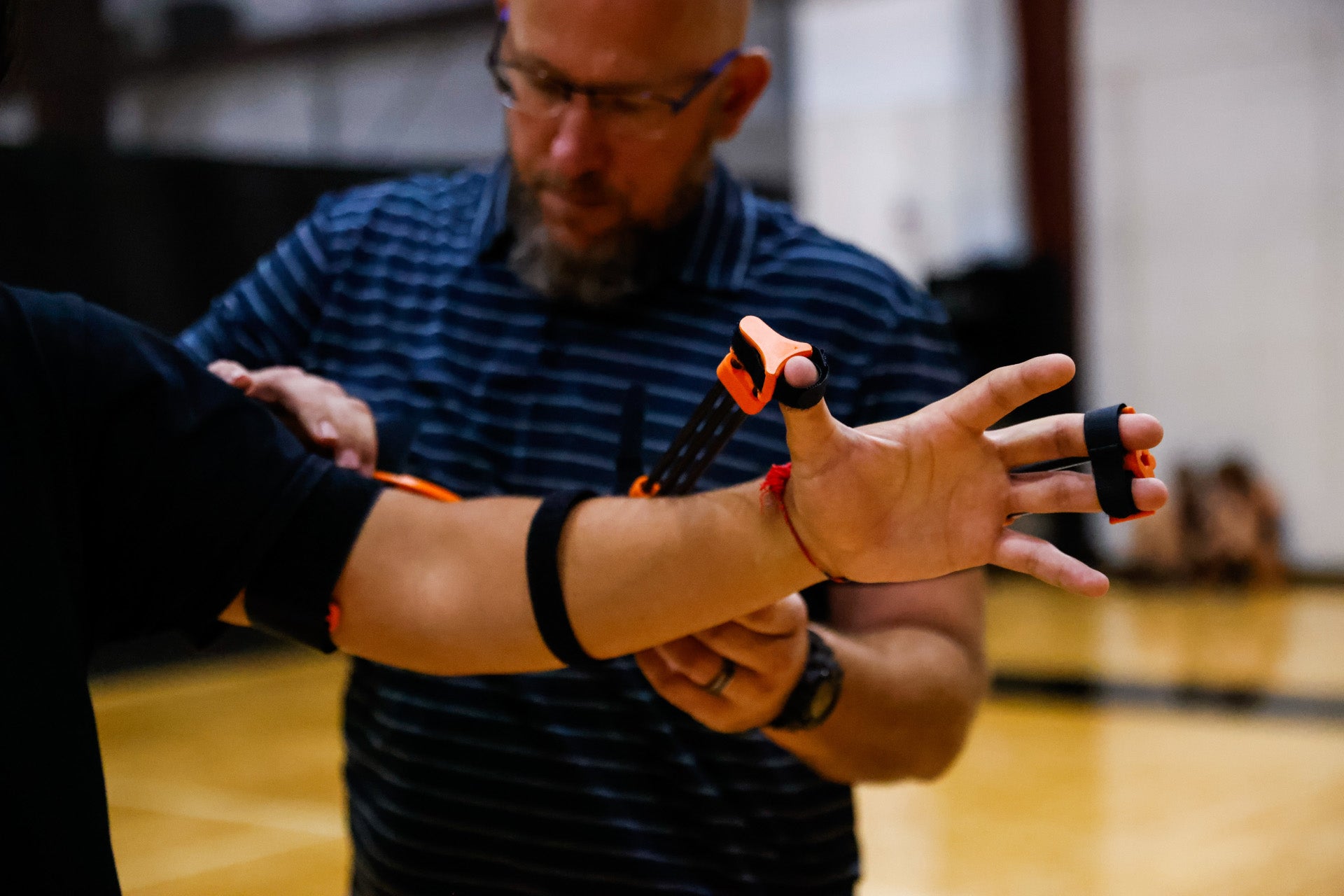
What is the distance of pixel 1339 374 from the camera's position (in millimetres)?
5547

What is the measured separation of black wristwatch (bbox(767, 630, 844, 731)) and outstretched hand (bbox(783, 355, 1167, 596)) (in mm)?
218

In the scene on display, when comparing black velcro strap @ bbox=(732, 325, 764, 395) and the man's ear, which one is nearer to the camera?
black velcro strap @ bbox=(732, 325, 764, 395)

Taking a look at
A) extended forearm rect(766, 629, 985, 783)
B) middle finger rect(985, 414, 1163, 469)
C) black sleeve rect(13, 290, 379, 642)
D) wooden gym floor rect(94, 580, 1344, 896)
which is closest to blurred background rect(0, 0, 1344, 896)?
wooden gym floor rect(94, 580, 1344, 896)

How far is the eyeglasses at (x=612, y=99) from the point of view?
37.9 inches

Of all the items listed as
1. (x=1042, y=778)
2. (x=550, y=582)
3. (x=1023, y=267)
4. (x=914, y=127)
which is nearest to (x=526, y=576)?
(x=550, y=582)

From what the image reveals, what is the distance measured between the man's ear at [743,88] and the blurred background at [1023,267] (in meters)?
0.54

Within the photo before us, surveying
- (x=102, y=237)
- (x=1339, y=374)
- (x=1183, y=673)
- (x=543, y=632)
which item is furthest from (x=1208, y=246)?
(x=543, y=632)

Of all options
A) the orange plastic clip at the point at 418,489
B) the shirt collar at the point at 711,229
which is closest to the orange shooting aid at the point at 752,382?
the orange plastic clip at the point at 418,489

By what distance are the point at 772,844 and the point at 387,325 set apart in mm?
540

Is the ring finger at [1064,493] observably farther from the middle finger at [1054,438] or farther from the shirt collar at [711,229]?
the shirt collar at [711,229]

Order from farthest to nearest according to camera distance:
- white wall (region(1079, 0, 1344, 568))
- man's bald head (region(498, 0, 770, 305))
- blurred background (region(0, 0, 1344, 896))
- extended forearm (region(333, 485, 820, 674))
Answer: white wall (region(1079, 0, 1344, 568))
blurred background (region(0, 0, 1344, 896))
man's bald head (region(498, 0, 770, 305))
extended forearm (region(333, 485, 820, 674))

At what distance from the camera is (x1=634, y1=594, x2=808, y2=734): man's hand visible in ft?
2.54

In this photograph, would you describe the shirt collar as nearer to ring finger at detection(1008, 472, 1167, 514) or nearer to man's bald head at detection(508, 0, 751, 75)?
man's bald head at detection(508, 0, 751, 75)

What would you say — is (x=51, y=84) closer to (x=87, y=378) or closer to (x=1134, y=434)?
(x=87, y=378)
